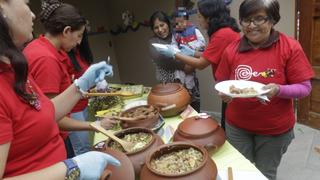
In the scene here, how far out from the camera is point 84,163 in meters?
0.90

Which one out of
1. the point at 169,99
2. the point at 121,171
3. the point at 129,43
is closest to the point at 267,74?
the point at 169,99

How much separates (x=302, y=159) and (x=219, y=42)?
4.17ft

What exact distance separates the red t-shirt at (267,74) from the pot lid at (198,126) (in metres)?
0.33

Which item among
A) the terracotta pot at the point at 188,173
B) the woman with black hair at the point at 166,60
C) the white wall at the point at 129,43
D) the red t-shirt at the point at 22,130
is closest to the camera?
the red t-shirt at the point at 22,130

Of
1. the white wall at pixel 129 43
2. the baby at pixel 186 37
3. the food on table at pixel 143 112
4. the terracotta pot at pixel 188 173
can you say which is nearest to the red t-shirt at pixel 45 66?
the food on table at pixel 143 112

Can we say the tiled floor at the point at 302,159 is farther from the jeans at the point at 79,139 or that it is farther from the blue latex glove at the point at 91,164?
the blue latex glove at the point at 91,164

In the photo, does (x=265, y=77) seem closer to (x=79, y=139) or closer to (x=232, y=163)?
(x=232, y=163)

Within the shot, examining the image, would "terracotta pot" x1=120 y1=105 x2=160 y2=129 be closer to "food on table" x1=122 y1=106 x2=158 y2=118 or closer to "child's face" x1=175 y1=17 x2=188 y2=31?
"food on table" x1=122 y1=106 x2=158 y2=118

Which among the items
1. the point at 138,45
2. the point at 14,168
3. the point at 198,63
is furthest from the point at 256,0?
the point at 138,45

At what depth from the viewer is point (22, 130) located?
33.9 inches

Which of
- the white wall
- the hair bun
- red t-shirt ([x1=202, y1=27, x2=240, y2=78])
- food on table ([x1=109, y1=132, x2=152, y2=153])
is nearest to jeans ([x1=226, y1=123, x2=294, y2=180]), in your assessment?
red t-shirt ([x1=202, y1=27, x2=240, y2=78])

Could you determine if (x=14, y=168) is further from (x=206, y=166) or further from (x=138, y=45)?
(x=138, y=45)

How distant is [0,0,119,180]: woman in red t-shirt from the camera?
810mm

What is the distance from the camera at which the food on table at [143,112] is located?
5.21 ft
